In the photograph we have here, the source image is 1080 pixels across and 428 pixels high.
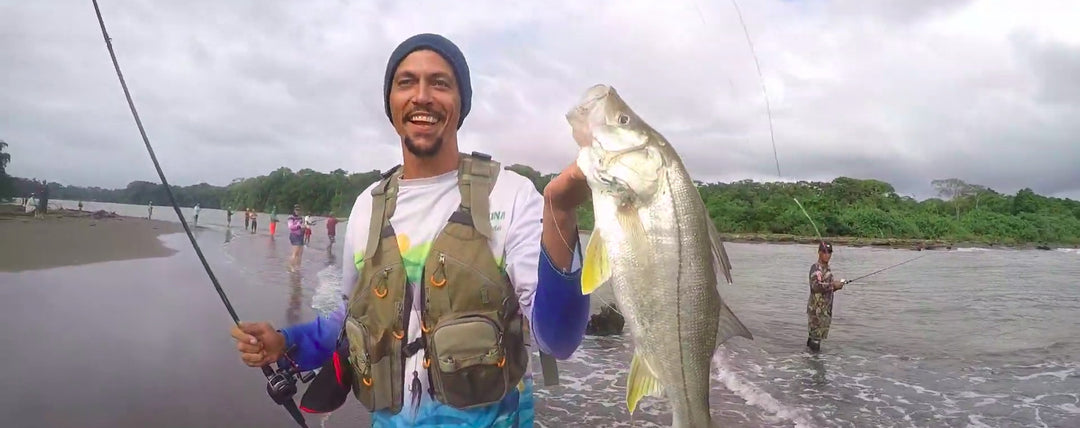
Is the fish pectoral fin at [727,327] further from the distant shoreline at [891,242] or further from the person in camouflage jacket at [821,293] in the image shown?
the distant shoreline at [891,242]

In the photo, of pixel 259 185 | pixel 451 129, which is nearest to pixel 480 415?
pixel 451 129

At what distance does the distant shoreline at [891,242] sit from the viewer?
60.8 metres

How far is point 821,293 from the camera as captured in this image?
13781 mm

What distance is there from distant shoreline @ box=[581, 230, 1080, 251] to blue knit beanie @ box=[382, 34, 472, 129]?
60398mm

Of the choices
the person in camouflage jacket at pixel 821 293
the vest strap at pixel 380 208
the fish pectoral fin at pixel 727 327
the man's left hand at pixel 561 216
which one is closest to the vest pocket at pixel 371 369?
the vest strap at pixel 380 208

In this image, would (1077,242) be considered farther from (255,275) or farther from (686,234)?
(686,234)

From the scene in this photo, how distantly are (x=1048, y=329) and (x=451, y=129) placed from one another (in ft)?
78.1

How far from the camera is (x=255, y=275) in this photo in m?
20.4

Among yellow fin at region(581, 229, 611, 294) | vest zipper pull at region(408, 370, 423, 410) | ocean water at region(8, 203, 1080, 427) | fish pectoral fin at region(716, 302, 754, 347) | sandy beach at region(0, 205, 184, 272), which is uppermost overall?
yellow fin at region(581, 229, 611, 294)

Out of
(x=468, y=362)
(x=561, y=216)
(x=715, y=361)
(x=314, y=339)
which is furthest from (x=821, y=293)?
(x=561, y=216)

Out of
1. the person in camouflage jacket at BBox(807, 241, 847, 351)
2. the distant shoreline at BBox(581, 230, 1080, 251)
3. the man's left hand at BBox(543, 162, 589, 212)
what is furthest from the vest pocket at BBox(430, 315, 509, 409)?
the distant shoreline at BBox(581, 230, 1080, 251)

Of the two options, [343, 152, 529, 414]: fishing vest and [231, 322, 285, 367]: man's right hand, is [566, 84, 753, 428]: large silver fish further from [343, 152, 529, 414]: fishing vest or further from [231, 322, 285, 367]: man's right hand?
[231, 322, 285, 367]: man's right hand

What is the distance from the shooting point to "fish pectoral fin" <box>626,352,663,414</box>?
6.88 feet

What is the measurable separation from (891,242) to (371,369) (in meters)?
72.1
